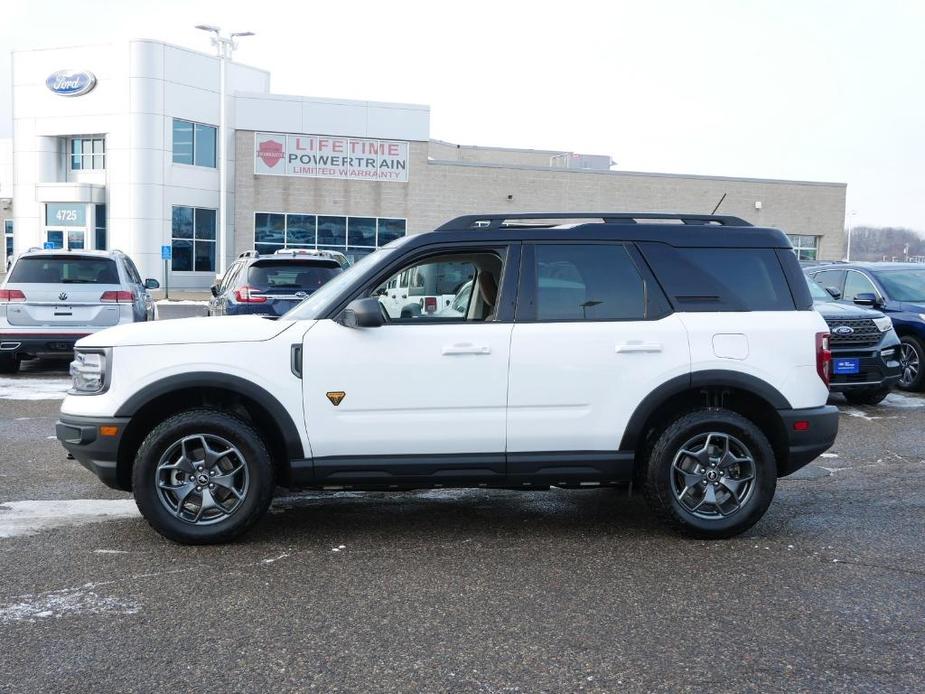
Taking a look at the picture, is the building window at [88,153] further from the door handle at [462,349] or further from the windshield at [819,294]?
the door handle at [462,349]

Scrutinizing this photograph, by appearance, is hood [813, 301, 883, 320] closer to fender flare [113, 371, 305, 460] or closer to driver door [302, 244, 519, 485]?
driver door [302, 244, 519, 485]

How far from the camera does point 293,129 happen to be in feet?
130

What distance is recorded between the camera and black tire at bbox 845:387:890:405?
11602 millimetres

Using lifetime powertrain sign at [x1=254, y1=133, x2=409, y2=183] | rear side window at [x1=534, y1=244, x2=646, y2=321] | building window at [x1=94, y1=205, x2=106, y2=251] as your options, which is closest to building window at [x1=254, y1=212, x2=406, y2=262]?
lifetime powertrain sign at [x1=254, y1=133, x2=409, y2=183]

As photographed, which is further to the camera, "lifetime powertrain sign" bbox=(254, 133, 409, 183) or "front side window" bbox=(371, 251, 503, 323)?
"lifetime powertrain sign" bbox=(254, 133, 409, 183)

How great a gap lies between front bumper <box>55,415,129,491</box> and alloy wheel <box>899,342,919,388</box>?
1066 cm

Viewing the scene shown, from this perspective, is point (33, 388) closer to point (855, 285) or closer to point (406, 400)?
point (406, 400)

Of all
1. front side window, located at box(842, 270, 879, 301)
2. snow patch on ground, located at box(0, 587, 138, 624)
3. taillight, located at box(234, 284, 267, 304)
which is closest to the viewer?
snow patch on ground, located at box(0, 587, 138, 624)

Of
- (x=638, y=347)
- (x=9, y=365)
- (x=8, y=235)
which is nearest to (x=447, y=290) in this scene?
(x=638, y=347)

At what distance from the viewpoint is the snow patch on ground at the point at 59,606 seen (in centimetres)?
434

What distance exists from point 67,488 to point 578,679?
4.55 m

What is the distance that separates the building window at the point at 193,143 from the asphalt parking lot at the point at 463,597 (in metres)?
34.3

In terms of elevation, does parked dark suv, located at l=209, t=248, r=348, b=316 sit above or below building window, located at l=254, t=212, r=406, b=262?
below

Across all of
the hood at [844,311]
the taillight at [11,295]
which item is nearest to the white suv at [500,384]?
the hood at [844,311]
